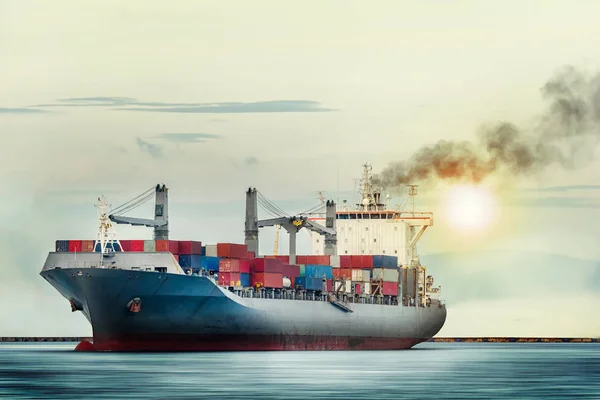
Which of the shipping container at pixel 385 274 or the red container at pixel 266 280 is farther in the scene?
the shipping container at pixel 385 274

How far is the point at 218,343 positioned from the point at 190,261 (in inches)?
215

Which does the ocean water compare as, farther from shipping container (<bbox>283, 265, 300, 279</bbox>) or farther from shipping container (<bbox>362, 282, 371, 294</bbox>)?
shipping container (<bbox>362, 282, 371, 294</bbox>)

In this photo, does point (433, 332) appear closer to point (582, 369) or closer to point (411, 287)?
point (411, 287)

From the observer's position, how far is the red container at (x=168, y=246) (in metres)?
77.2

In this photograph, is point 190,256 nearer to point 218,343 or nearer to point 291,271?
point 218,343

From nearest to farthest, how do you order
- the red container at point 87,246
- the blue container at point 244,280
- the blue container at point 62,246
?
1. the red container at point 87,246
2. the blue container at point 62,246
3. the blue container at point 244,280

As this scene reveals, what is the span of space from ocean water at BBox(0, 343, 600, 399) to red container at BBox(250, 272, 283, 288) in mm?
4530

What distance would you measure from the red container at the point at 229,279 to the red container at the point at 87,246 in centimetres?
817

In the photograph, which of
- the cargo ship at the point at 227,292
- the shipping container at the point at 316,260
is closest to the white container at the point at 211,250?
the cargo ship at the point at 227,292

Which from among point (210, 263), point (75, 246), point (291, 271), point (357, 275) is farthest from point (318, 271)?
point (75, 246)

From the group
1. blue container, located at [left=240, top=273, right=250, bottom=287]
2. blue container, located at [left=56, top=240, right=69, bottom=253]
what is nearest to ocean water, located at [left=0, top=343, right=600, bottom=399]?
blue container, located at [left=240, top=273, right=250, bottom=287]

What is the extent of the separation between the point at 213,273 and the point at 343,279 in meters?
17.0

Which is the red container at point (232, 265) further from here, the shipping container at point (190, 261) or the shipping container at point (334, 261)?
the shipping container at point (334, 261)

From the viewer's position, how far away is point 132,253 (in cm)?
7762
